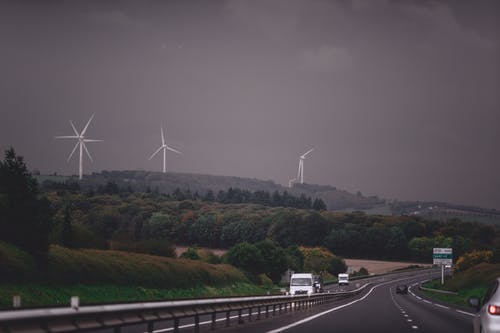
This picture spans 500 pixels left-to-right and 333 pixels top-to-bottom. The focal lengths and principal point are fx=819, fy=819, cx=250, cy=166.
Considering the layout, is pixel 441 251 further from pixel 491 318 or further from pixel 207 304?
pixel 491 318

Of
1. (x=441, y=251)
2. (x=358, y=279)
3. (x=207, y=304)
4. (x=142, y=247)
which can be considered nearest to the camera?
(x=207, y=304)

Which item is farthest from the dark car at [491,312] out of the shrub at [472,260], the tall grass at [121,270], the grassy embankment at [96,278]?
the shrub at [472,260]

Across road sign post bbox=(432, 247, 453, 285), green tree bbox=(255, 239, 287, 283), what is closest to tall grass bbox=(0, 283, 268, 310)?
road sign post bbox=(432, 247, 453, 285)

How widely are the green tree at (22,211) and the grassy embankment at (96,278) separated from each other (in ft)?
3.81

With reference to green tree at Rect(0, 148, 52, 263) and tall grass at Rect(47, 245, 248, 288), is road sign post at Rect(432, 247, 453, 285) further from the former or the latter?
green tree at Rect(0, 148, 52, 263)

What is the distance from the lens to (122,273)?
61250 millimetres

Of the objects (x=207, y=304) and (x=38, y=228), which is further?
(x=38, y=228)

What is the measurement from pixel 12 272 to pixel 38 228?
656 cm

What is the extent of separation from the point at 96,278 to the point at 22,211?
739 cm

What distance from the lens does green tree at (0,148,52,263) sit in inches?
2113

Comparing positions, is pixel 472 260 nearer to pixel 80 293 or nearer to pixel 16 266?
pixel 80 293

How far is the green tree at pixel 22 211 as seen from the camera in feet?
176

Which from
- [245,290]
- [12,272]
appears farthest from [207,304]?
[245,290]

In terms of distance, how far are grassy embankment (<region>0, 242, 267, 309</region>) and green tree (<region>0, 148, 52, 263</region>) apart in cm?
116
